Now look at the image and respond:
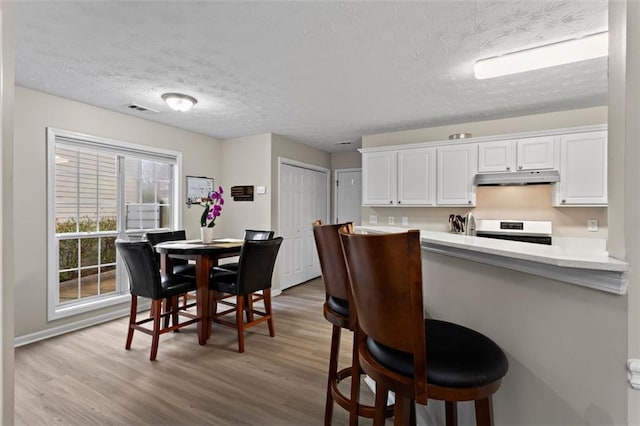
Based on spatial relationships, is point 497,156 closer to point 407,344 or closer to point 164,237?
point 407,344

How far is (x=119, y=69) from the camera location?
247 cm

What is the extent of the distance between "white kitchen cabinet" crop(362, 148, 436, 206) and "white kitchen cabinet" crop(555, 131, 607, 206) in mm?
1341

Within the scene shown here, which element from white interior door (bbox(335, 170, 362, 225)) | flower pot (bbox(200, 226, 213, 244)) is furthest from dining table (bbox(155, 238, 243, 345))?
white interior door (bbox(335, 170, 362, 225))

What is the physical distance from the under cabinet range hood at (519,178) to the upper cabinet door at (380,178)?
1.04 metres

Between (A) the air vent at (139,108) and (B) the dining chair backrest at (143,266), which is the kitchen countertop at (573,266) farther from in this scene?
(A) the air vent at (139,108)

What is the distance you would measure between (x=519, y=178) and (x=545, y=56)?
1.65 m

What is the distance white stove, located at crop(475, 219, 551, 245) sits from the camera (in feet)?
11.6

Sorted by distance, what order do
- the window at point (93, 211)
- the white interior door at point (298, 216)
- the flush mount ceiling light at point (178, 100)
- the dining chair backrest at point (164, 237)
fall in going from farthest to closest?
the white interior door at point (298, 216)
the dining chair backrest at point (164, 237)
the window at point (93, 211)
the flush mount ceiling light at point (178, 100)

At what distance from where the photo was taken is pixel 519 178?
3.51 m

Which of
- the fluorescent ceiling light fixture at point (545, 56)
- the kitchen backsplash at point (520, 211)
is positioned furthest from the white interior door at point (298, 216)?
the fluorescent ceiling light fixture at point (545, 56)

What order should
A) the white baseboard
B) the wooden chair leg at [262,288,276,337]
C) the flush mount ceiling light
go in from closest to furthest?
the white baseboard → the flush mount ceiling light → the wooden chair leg at [262,288,276,337]

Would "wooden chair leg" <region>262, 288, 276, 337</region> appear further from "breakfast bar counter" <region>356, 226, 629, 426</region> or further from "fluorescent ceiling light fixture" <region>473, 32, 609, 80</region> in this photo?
"fluorescent ceiling light fixture" <region>473, 32, 609, 80</region>

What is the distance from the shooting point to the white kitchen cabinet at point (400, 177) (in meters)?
4.02

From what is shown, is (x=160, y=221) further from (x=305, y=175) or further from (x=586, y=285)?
(x=586, y=285)
